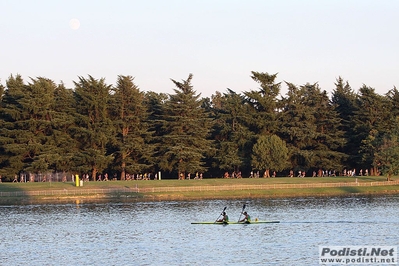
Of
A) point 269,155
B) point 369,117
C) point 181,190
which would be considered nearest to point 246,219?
point 181,190

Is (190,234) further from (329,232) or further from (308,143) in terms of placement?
(308,143)

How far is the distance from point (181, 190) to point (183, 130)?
2901 cm

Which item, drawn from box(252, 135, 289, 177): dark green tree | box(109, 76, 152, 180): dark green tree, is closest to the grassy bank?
box(252, 135, 289, 177): dark green tree

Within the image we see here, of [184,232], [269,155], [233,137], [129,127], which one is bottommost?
[184,232]

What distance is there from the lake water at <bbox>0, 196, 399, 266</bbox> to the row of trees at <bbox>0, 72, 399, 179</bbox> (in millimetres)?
34571

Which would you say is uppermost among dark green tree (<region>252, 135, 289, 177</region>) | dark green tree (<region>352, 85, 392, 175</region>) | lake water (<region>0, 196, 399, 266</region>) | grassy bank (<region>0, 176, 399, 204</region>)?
dark green tree (<region>352, 85, 392, 175</region>)

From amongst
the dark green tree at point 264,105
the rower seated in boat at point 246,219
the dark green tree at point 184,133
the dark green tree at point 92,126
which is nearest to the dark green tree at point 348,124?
the dark green tree at point 264,105

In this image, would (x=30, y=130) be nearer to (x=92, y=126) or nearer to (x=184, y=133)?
(x=92, y=126)

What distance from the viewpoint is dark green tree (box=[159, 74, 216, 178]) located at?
384 feet

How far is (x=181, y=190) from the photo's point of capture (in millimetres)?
93750

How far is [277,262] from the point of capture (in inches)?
1593

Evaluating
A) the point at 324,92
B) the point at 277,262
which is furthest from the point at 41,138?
the point at 277,262

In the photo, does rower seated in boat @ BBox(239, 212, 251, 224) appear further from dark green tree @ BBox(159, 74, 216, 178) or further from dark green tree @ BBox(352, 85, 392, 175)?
dark green tree @ BBox(352, 85, 392, 175)

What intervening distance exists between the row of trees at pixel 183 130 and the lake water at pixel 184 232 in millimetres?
34571
